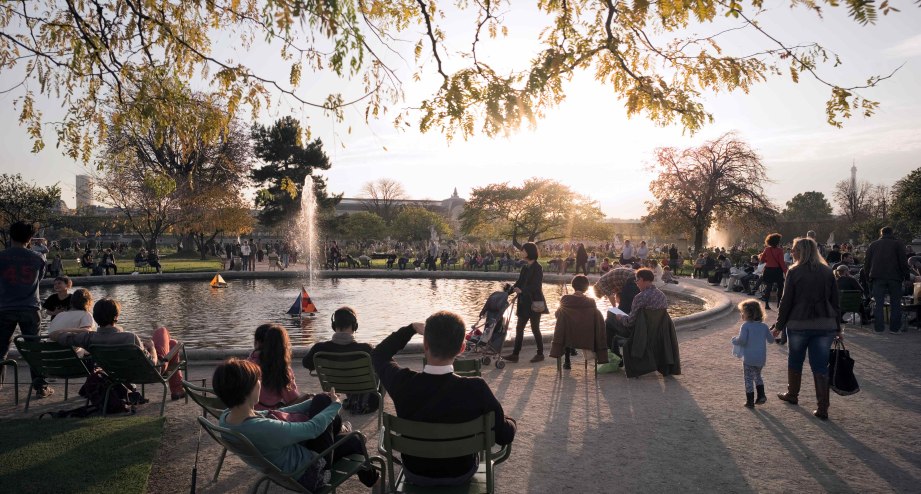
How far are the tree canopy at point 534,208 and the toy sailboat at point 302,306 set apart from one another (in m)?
35.6

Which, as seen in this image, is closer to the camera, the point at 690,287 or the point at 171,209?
the point at 690,287

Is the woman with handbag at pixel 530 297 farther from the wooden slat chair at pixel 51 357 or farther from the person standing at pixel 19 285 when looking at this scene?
the person standing at pixel 19 285

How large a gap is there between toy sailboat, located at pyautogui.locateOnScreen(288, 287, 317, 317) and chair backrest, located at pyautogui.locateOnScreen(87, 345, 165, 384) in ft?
26.1

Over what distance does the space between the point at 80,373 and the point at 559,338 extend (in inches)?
226

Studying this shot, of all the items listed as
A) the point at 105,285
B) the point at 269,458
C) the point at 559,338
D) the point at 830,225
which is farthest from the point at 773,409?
the point at 830,225

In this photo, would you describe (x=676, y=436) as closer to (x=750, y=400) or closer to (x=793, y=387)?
(x=750, y=400)

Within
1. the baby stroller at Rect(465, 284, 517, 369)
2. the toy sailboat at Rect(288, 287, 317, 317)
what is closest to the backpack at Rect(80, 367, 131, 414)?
the baby stroller at Rect(465, 284, 517, 369)

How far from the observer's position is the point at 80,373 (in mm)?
6113

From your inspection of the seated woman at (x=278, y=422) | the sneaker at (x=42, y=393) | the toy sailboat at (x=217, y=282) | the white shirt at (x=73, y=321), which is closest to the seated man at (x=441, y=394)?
the seated woman at (x=278, y=422)

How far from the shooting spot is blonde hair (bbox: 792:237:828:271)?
6.21m

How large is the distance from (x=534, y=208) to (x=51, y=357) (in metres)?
45.4

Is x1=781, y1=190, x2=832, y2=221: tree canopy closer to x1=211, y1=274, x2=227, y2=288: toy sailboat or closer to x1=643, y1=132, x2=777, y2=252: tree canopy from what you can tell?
x1=643, y1=132, x2=777, y2=252: tree canopy

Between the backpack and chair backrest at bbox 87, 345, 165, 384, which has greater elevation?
chair backrest at bbox 87, 345, 165, 384

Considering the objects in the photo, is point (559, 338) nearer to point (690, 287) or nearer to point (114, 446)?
point (114, 446)
